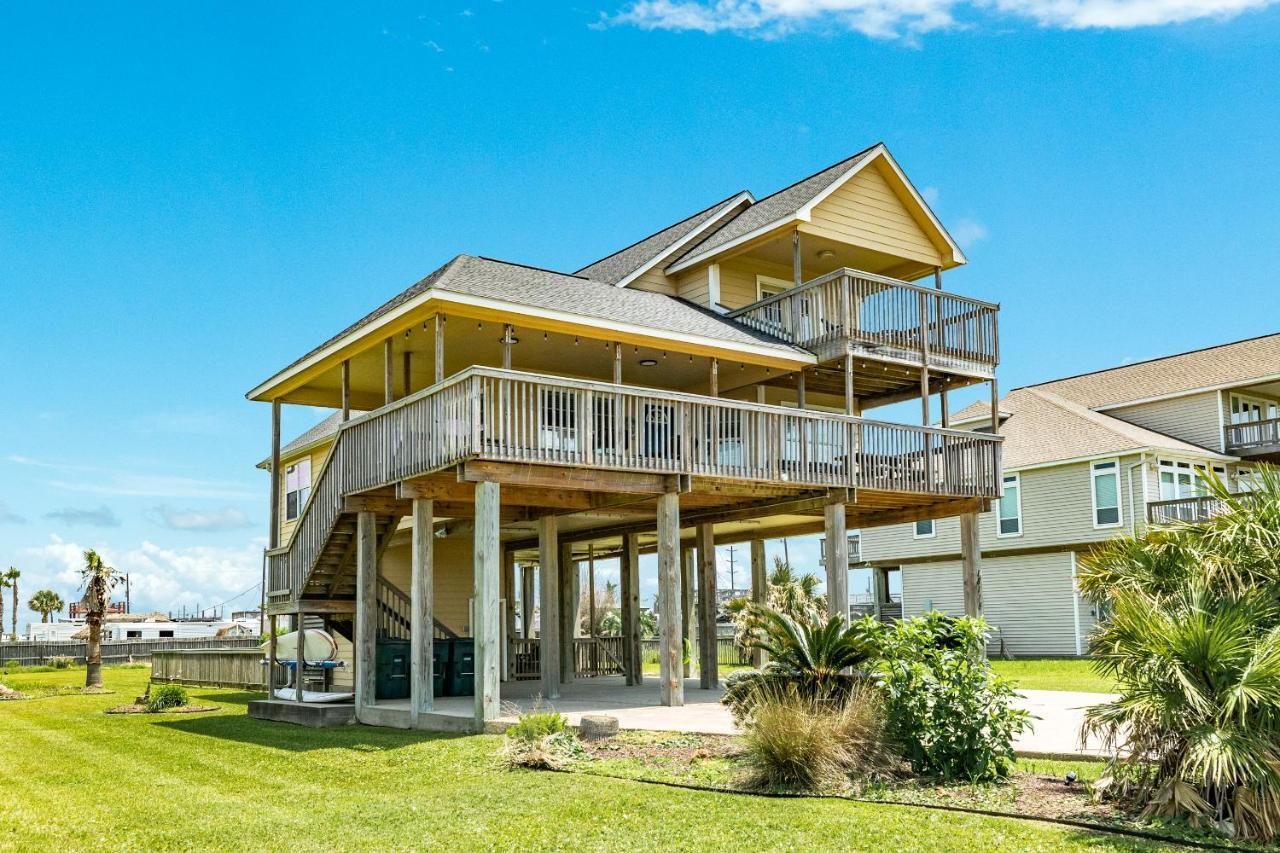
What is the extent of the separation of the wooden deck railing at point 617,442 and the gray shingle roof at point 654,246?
6181 millimetres

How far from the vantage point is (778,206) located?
76.0 ft

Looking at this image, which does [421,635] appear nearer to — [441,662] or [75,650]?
[441,662]

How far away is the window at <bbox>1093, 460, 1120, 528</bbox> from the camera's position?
34250 mm

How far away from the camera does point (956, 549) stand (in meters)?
39.0

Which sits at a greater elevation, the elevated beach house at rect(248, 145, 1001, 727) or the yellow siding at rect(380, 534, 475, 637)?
the elevated beach house at rect(248, 145, 1001, 727)

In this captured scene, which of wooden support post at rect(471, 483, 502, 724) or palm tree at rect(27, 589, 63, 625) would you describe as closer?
wooden support post at rect(471, 483, 502, 724)

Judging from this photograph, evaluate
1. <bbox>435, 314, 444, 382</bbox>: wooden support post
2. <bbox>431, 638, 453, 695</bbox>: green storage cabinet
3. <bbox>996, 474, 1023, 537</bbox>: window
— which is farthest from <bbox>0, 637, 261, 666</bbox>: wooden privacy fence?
<bbox>435, 314, 444, 382</bbox>: wooden support post

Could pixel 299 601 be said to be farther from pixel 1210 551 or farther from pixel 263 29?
pixel 1210 551

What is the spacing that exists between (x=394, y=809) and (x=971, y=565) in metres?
14.6

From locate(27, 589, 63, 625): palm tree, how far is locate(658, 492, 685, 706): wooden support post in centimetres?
10477

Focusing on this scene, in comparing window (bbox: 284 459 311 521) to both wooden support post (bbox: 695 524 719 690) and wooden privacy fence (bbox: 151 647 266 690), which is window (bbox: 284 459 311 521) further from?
wooden support post (bbox: 695 524 719 690)

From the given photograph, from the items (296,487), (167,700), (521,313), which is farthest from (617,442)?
(296,487)

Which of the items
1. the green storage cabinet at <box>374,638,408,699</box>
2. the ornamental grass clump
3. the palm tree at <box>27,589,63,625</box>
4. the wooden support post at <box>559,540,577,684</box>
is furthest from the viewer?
the palm tree at <box>27,589,63,625</box>

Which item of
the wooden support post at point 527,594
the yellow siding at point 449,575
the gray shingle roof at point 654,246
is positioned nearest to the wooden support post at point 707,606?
the gray shingle roof at point 654,246
